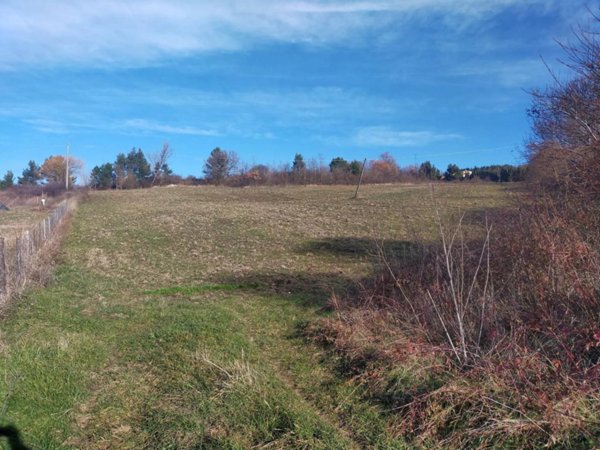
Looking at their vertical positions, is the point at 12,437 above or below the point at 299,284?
above

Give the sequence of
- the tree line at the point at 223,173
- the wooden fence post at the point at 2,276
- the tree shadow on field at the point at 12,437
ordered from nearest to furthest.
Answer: the tree shadow on field at the point at 12,437 → the wooden fence post at the point at 2,276 → the tree line at the point at 223,173

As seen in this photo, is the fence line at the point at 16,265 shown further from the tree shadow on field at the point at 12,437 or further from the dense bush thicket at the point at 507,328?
the dense bush thicket at the point at 507,328

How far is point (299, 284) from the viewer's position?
11773 mm

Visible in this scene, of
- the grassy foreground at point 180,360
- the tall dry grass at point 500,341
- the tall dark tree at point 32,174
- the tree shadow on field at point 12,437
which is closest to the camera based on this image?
the tall dry grass at point 500,341

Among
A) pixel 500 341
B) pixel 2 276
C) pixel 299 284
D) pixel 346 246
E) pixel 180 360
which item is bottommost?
pixel 299 284

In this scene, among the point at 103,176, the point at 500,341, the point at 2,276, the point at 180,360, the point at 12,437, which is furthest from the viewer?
the point at 103,176

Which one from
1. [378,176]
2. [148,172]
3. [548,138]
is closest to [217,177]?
[148,172]

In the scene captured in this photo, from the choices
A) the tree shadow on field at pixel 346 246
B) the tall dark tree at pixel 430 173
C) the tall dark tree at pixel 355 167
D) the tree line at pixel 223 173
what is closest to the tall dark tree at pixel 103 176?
the tree line at pixel 223 173

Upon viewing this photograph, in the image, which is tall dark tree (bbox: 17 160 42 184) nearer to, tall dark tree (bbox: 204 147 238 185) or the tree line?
the tree line

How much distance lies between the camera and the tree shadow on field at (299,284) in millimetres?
9945

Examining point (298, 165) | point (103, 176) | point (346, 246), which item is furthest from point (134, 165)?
point (346, 246)

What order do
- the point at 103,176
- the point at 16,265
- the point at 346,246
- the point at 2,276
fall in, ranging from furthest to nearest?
the point at 103,176 → the point at 346,246 → the point at 16,265 → the point at 2,276

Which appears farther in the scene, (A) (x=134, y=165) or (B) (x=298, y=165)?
(A) (x=134, y=165)

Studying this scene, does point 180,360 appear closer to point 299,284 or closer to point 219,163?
point 299,284
